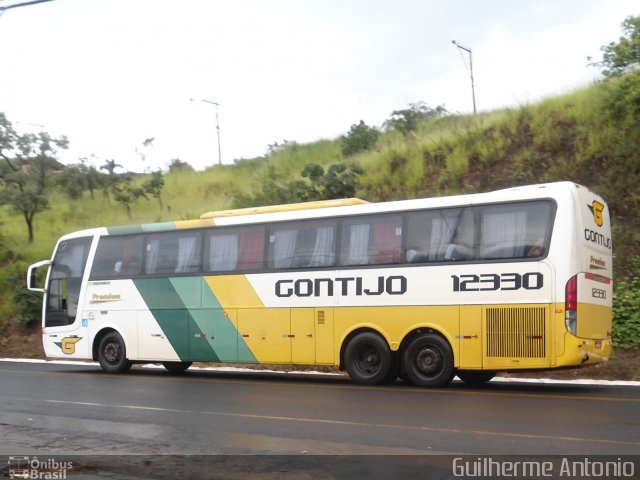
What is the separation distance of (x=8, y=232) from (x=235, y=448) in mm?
34547

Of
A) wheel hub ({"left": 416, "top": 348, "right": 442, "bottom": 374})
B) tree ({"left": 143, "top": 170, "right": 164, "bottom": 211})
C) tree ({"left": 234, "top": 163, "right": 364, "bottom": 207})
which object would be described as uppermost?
tree ({"left": 143, "top": 170, "right": 164, "bottom": 211})

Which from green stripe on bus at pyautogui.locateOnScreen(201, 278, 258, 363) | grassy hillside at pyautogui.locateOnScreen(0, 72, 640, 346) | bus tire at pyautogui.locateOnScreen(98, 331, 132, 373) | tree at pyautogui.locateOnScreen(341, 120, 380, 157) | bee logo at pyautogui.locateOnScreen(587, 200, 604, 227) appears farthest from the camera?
tree at pyautogui.locateOnScreen(341, 120, 380, 157)

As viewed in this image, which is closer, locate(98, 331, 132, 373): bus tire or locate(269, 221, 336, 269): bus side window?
locate(269, 221, 336, 269): bus side window

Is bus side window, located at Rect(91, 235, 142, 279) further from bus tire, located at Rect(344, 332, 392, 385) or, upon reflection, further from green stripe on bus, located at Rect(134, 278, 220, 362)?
bus tire, located at Rect(344, 332, 392, 385)

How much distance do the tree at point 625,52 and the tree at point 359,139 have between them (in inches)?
473

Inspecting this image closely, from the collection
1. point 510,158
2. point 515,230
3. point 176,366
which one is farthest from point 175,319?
point 510,158

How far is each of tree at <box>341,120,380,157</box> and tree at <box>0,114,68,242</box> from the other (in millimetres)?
13588

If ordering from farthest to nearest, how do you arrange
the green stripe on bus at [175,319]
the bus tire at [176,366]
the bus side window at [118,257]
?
the bus tire at [176,366], the bus side window at [118,257], the green stripe on bus at [175,319]

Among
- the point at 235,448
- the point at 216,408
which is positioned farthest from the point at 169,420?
the point at 235,448

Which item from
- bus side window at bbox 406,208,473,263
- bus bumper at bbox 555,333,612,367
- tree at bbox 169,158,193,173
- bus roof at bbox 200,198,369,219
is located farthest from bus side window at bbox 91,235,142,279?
tree at bbox 169,158,193,173

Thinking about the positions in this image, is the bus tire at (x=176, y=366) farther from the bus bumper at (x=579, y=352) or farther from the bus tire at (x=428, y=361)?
the bus bumper at (x=579, y=352)

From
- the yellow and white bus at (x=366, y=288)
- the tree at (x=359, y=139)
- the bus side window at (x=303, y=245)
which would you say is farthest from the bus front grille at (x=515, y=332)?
the tree at (x=359, y=139)

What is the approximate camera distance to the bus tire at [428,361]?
14406 millimetres

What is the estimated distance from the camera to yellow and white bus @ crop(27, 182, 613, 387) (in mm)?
13570
